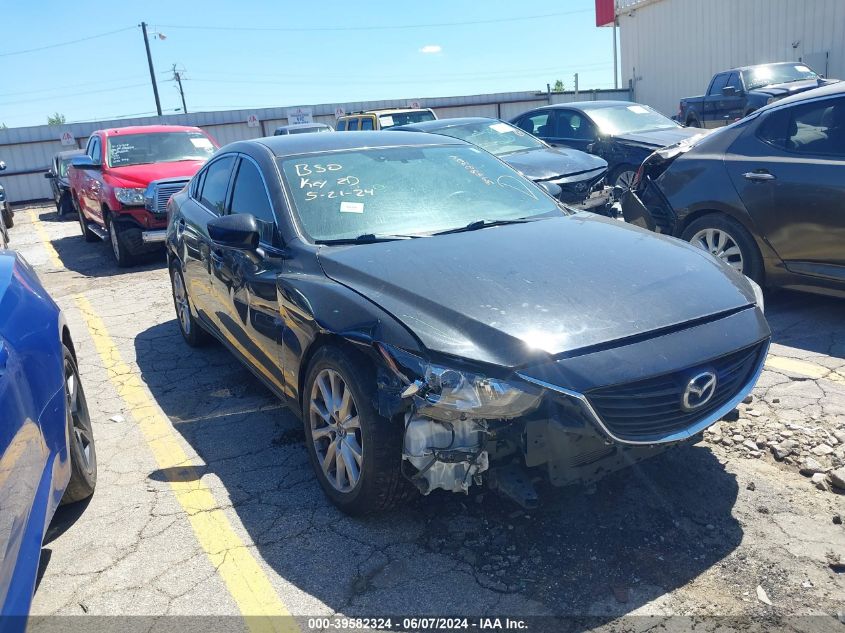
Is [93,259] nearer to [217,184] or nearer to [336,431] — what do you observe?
[217,184]

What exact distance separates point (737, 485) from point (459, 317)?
5.11ft

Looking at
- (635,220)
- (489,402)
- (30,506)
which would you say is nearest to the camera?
(30,506)

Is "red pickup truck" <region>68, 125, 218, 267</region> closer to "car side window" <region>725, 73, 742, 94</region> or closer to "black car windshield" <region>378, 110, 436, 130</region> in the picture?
"black car windshield" <region>378, 110, 436, 130</region>

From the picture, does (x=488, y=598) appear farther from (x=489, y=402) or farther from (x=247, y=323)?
(x=247, y=323)

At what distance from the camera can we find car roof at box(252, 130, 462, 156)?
430 cm

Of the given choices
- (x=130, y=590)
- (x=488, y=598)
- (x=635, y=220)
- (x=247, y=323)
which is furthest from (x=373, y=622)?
(x=635, y=220)

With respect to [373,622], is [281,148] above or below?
above

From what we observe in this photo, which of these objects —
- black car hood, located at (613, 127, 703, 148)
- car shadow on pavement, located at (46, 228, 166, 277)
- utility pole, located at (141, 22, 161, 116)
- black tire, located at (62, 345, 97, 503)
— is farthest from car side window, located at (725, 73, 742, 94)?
utility pole, located at (141, 22, 161, 116)

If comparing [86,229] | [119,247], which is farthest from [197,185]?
[86,229]

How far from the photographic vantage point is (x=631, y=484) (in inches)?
131

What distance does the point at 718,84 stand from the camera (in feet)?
55.4

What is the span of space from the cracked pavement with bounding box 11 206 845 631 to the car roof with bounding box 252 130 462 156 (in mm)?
1642

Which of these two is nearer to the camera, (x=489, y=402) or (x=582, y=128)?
(x=489, y=402)

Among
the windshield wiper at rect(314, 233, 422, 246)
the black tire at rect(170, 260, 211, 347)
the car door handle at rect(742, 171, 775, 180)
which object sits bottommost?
the black tire at rect(170, 260, 211, 347)
